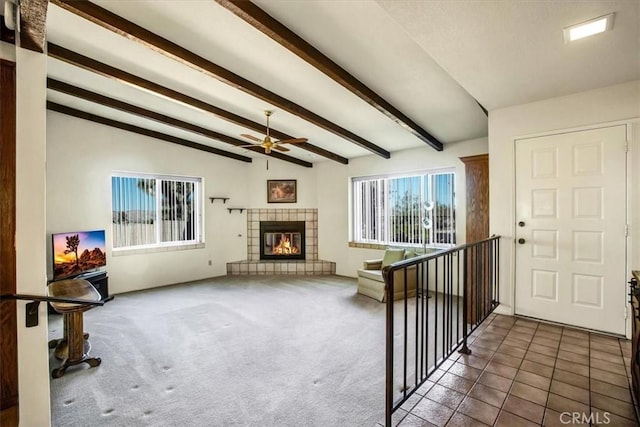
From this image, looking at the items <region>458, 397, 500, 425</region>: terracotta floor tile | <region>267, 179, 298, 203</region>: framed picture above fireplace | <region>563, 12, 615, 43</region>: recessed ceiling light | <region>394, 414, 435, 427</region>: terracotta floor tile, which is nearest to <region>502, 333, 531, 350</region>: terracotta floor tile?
<region>458, 397, 500, 425</region>: terracotta floor tile

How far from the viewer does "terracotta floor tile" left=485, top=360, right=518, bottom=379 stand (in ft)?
6.86

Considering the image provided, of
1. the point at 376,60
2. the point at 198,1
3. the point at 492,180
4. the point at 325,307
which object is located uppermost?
the point at 198,1

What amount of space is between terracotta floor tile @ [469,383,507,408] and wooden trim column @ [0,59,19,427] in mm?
2588

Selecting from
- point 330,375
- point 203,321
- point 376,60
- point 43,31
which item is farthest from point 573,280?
point 43,31

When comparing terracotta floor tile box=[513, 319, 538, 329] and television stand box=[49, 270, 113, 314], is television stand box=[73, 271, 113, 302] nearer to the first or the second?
television stand box=[49, 270, 113, 314]

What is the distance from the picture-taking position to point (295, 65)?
286 centimetres

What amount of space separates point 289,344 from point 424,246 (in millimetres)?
2889

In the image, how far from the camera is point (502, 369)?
7.07ft

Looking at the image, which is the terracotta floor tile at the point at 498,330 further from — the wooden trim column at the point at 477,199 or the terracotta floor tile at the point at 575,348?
the terracotta floor tile at the point at 575,348

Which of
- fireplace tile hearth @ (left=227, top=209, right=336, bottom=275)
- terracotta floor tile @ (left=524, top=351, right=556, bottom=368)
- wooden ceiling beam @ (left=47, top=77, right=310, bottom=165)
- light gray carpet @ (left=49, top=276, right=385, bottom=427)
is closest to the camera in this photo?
light gray carpet @ (left=49, top=276, right=385, bottom=427)

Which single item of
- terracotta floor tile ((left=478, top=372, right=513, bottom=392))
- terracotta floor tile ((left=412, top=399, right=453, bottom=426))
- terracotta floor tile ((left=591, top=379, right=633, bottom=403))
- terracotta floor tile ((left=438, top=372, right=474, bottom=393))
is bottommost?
terracotta floor tile ((left=412, top=399, right=453, bottom=426))

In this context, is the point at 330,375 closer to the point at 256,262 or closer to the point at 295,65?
the point at 295,65

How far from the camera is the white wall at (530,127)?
2.57 meters

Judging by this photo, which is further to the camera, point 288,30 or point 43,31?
point 288,30
